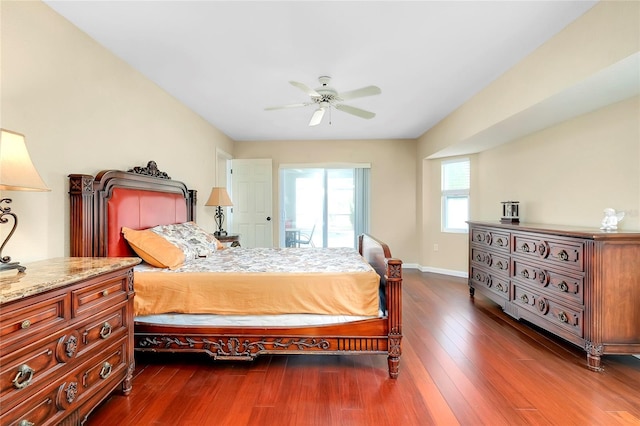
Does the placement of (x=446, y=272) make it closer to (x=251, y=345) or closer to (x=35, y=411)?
(x=251, y=345)

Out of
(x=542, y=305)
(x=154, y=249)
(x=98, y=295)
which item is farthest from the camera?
(x=542, y=305)

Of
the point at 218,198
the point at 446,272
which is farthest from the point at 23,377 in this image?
the point at 446,272

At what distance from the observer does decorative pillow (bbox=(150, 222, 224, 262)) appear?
8.80 ft

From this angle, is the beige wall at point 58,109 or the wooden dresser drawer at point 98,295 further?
the beige wall at point 58,109

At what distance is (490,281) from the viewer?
3.45 m

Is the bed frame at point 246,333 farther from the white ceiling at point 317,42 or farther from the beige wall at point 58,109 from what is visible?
the white ceiling at point 317,42

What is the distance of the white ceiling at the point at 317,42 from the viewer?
1922 millimetres

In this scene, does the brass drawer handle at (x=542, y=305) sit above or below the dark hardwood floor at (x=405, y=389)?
above

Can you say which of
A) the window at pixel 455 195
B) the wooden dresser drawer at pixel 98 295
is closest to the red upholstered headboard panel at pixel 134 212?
the wooden dresser drawer at pixel 98 295

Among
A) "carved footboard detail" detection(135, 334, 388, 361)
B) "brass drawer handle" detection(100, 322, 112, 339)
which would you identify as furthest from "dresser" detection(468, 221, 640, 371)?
"brass drawer handle" detection(100, 322, 112, 339)

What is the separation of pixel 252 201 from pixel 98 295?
156 inches

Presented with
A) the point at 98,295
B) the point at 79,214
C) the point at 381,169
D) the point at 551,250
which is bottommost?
the point at 98,295

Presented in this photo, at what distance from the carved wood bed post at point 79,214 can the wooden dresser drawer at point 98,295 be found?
606mm

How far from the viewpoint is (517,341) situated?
262cm
